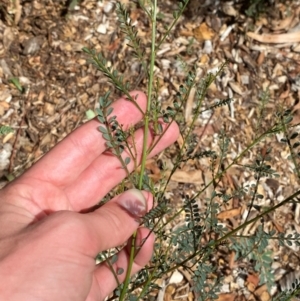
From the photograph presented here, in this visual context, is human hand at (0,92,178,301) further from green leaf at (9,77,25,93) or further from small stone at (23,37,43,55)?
small stone at (23,37,43,55)

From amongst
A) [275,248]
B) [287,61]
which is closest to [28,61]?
[287,61]

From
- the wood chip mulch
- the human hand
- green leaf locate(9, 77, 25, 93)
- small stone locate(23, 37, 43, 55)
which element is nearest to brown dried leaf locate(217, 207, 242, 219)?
the wood chip mulch

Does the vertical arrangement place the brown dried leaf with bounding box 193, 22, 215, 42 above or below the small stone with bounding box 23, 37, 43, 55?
below

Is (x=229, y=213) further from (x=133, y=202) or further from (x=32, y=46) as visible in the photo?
(x=32, y=46)

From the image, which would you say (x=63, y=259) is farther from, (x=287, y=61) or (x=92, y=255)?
(x=287, y=61)

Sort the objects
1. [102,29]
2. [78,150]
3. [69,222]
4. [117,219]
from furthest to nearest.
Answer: [102,29]
[78,150]
[117,219]
[69,222]

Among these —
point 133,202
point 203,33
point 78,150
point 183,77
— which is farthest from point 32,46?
point 133,202

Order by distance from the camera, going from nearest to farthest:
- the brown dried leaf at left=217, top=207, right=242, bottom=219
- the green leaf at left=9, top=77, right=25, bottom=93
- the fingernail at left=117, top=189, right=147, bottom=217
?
the fingernail at left=117, top=189, right=147, bottom=217
the brown dried leaf at left=217, top=207, right=242, bottom=219
the green leaf at left=9, top=77, right=25, bottom=93
